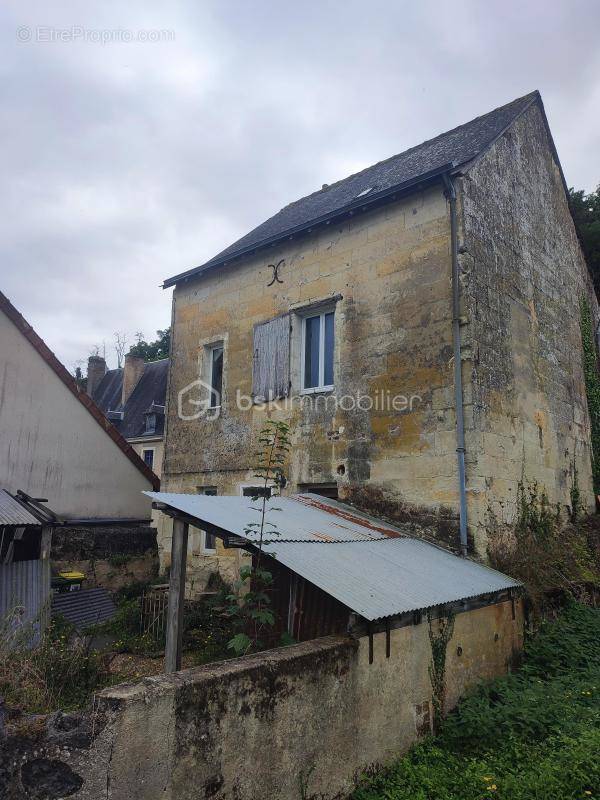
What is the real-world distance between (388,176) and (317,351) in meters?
3.83

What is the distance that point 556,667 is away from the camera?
649 cm

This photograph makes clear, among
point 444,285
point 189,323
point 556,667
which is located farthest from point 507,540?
point 189,323

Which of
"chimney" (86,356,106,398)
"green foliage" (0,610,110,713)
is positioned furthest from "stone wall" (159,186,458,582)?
"chimney" (86,356,106,398)

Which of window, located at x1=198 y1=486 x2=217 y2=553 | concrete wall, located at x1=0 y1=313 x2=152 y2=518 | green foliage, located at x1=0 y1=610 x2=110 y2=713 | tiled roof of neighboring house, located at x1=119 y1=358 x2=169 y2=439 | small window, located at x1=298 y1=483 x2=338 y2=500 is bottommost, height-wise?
green foliage, located at x1=0 y1=610 x2=110 y2=713

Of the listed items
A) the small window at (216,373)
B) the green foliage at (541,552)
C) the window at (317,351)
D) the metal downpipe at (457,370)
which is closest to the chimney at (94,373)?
the small window at (216,373)

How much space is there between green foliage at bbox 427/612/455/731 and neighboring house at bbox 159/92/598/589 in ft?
5.70

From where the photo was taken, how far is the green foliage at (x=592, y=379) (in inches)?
460

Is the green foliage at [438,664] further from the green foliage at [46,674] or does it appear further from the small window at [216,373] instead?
the small window at [216,373]

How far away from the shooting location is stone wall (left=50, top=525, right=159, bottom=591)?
10.4 m

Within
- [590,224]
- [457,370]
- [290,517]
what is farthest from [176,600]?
[590,224]

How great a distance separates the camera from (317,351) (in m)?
9.75

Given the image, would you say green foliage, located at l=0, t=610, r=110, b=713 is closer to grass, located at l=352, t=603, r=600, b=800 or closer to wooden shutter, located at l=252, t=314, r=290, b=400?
grass, located at l=352, t=603, r=600, b=800

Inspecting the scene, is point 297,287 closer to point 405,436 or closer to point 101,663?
point 405,436

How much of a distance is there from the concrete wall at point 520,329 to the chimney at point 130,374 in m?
21.6
